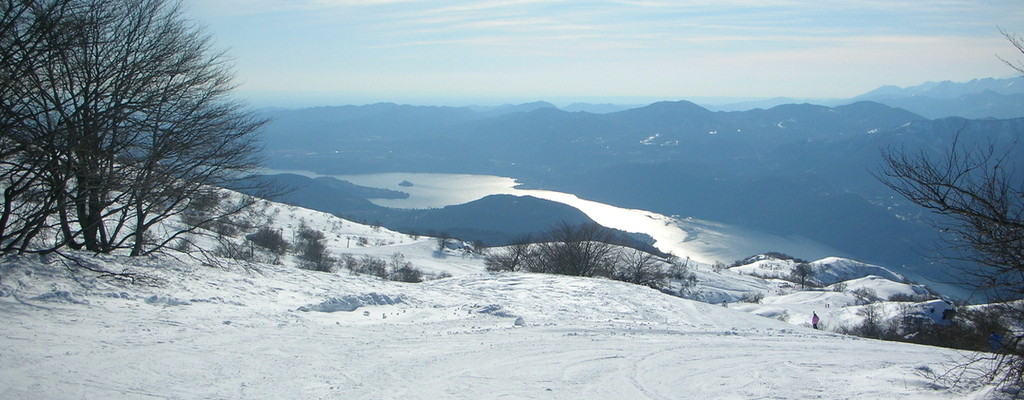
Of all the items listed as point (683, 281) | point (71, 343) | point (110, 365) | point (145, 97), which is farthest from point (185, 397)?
point (683, 281)

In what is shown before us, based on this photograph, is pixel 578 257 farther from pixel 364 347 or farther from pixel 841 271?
pixel 841 271

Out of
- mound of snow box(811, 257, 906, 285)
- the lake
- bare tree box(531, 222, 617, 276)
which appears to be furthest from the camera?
the lake

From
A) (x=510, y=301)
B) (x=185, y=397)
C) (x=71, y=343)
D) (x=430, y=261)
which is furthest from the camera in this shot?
(x=430, y=261)

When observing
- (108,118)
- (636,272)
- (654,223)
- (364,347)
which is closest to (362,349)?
(364,347)

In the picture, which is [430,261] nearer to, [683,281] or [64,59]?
[683,281]

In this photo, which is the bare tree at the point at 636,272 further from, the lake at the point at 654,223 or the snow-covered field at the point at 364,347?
the lake at the point at 654,223

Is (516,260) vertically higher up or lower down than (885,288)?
higher up

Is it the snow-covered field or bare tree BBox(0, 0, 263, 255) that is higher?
bare tree BBox(0, 0, 263, 255)

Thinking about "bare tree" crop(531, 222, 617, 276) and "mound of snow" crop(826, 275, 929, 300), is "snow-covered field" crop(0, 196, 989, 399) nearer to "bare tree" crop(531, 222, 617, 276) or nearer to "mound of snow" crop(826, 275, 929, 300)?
"bare tree" crop(531, 222, 617, 276)

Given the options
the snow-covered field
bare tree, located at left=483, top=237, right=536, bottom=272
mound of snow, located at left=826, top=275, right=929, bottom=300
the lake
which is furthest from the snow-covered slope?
the lake
